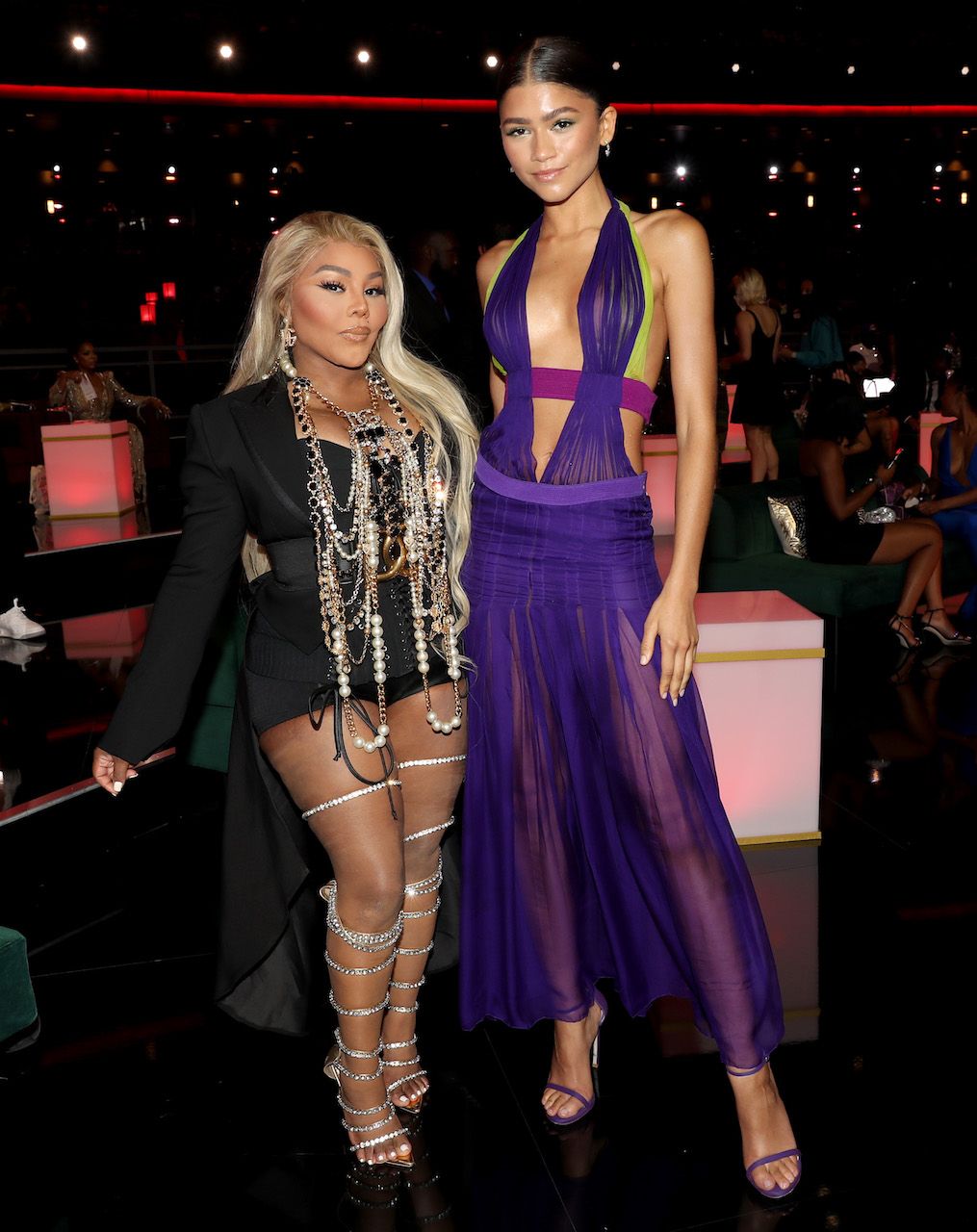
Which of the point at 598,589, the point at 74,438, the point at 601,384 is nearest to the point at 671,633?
the point at 598,589

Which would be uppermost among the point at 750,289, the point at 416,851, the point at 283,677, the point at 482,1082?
the point at 750,289

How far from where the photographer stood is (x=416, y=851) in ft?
7.84

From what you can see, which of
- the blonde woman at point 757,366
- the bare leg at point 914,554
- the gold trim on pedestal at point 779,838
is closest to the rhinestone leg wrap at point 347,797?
the gold trim on pedestal at point 779,838

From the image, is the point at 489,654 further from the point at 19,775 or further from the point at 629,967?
the point at 19,775

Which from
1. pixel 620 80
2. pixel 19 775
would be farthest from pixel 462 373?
pixel 620 80

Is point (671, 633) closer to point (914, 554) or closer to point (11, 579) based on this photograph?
point (914, 554)

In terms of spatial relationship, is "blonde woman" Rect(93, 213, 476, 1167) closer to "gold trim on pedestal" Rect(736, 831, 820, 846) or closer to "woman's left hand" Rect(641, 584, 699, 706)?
"woman's left hand" Rect(641, 584, 699, 706)

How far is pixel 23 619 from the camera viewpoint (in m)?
6.46

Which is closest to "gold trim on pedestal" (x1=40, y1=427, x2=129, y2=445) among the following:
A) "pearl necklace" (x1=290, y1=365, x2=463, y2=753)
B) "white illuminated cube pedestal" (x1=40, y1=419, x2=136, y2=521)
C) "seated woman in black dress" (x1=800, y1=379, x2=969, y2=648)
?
"white illuminated cube pedestal" (x1=40, y1=419, x2=136, y2=521)

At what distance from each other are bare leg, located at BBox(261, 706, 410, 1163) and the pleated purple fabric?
Result: 27cm

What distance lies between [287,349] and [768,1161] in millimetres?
1759

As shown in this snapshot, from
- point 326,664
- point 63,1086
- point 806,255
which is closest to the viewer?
point 326,664

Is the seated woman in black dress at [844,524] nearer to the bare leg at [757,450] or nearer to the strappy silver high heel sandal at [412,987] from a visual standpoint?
the bare leg at [757,450]

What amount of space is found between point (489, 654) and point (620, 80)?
530 inches
